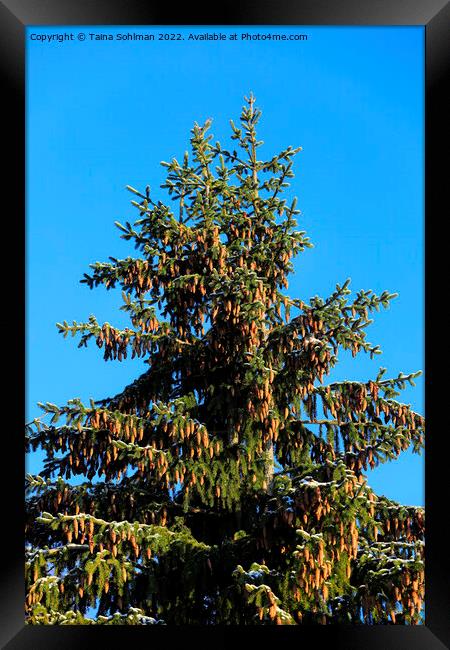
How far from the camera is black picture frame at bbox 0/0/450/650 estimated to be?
263 inches

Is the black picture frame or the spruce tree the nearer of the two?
the black picture frame

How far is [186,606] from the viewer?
9195 millimetres

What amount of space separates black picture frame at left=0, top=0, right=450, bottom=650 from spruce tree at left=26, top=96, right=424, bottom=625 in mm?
1268

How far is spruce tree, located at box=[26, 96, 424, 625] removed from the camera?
27.9 ft

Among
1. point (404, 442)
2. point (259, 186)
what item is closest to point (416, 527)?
point (404, 442)

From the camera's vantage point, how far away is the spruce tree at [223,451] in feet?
27.9

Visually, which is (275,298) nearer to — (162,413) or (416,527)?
(162,413)
